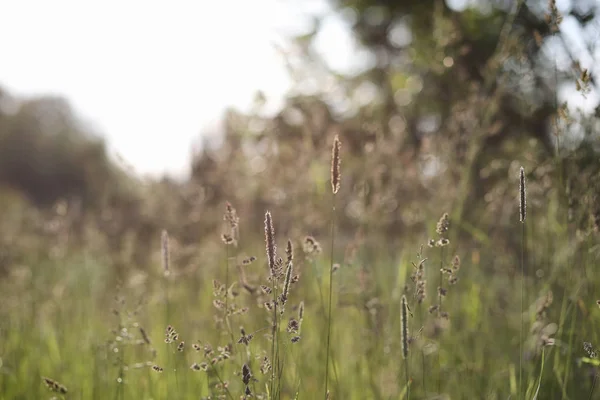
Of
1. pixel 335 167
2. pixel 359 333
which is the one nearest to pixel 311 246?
pixel 335 167

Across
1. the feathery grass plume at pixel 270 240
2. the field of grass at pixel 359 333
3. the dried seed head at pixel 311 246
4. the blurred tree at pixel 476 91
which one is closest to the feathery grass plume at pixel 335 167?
the field of grass at pixel 359 333

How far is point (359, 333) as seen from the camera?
2.26m

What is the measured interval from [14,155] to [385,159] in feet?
91.5

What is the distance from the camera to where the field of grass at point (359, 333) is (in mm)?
1525

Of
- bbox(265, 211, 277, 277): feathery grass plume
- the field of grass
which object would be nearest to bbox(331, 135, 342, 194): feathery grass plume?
the field of grass

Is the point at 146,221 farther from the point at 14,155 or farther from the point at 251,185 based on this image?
the point at 14,155

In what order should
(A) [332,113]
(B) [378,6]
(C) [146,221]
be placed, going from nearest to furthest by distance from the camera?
(A) [332,113], (C) [146,221], (B) [378,6]

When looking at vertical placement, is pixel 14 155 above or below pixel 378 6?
above

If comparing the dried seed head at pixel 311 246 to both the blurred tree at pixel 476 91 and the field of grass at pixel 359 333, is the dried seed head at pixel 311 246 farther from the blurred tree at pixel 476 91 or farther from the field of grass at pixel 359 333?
the blurred tree at pixel 476 91

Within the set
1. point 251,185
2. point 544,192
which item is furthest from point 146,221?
point 544,192

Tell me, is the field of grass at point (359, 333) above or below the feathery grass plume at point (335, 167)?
below

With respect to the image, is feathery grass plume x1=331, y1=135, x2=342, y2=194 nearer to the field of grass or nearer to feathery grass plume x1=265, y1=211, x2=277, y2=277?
the field of grass

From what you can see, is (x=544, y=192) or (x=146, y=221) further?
(x=146, y=221)

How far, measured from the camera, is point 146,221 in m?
4.77
